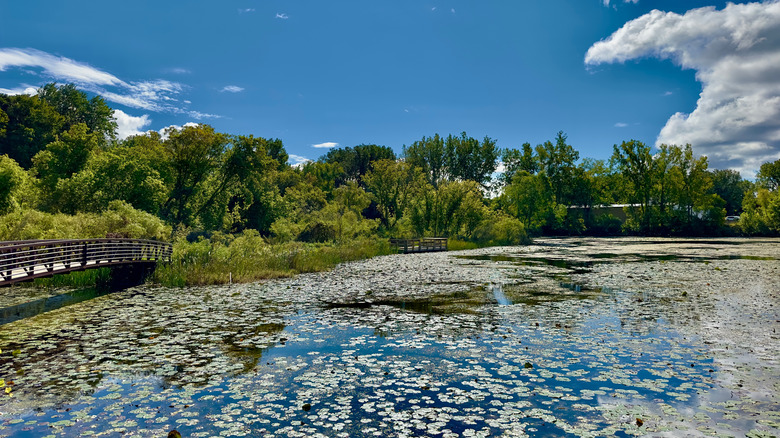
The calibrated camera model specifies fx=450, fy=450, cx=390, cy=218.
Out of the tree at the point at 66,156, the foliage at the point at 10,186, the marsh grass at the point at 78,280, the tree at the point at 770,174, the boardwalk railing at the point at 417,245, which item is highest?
the tree at the point at 770,174

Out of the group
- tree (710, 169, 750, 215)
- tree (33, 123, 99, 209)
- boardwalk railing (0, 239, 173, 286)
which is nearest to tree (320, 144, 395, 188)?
tree (33, 123, 99, 209)

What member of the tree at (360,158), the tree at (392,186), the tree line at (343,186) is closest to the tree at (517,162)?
the tree line at (343,186)

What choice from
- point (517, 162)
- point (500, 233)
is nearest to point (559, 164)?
point (517, 162)

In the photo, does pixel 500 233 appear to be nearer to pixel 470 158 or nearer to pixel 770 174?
pixel 470 158

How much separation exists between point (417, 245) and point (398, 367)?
3738 cm

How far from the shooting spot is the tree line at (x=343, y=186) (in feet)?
122

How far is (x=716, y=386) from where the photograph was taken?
7.27m

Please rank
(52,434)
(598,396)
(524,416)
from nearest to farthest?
(52,434) < (524,416) < (598,396)

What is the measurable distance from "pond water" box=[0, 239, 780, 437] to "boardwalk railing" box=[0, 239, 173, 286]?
166 cm

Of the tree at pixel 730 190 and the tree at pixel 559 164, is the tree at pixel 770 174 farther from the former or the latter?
the tree at pixel 559 164

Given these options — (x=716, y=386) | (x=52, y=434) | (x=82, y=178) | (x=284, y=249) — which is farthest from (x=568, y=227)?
(x=52, y=434)

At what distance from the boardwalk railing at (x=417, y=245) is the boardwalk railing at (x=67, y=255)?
23292mm

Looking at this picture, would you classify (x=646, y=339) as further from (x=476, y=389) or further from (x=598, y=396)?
(x=476, y=389)

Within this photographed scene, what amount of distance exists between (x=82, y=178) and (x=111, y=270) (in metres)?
15.9
